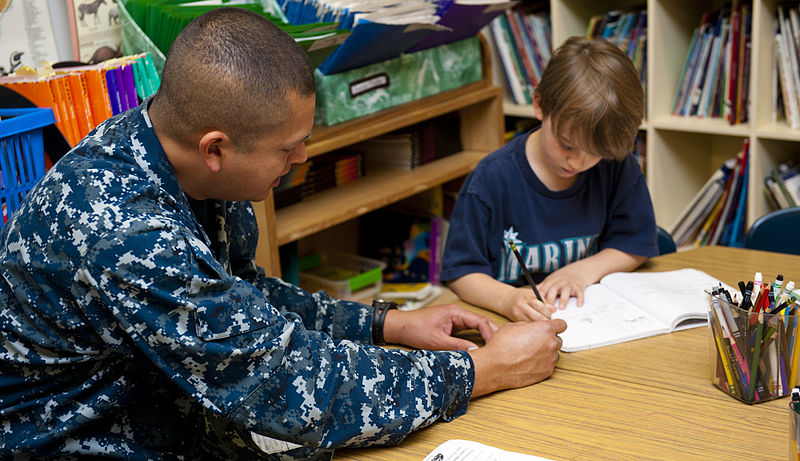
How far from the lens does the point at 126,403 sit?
3.48ft

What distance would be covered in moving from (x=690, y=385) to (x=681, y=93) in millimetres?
1791

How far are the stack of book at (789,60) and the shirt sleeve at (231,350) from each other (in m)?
1.84

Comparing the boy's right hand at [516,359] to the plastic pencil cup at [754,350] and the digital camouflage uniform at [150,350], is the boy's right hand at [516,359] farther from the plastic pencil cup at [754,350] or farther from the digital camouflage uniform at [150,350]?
the plastic pencil cup at [754,350]

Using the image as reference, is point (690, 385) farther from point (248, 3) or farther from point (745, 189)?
point (745, 189)

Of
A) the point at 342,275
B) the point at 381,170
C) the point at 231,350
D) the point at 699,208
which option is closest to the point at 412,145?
the point at 381,170

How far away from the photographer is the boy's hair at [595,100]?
1.57m

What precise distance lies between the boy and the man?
1.68 ft

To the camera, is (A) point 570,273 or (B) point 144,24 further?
(B) point 144,24

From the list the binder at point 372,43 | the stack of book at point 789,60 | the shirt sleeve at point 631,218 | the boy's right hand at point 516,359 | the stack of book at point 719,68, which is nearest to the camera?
the boy's right hand at point 516,359

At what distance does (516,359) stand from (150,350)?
54 cm

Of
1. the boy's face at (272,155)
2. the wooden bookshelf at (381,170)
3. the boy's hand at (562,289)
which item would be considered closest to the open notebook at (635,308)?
the boy's hand at (562,289)

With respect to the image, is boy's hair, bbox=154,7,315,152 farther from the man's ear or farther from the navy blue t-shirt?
the navy blue t-shirt

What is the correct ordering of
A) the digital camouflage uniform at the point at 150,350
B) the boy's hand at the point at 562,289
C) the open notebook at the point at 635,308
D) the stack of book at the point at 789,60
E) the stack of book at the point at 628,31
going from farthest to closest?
→ the stack of book at the point at 628,31 → the stack of book at the point at 789,60 → the boy's hand at the point at 562,289 → the open notebook at the point at 635,308 → the digital camouflage uniform at the point at 150,350

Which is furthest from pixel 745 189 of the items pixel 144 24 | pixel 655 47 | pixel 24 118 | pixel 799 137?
pixel 24 118
